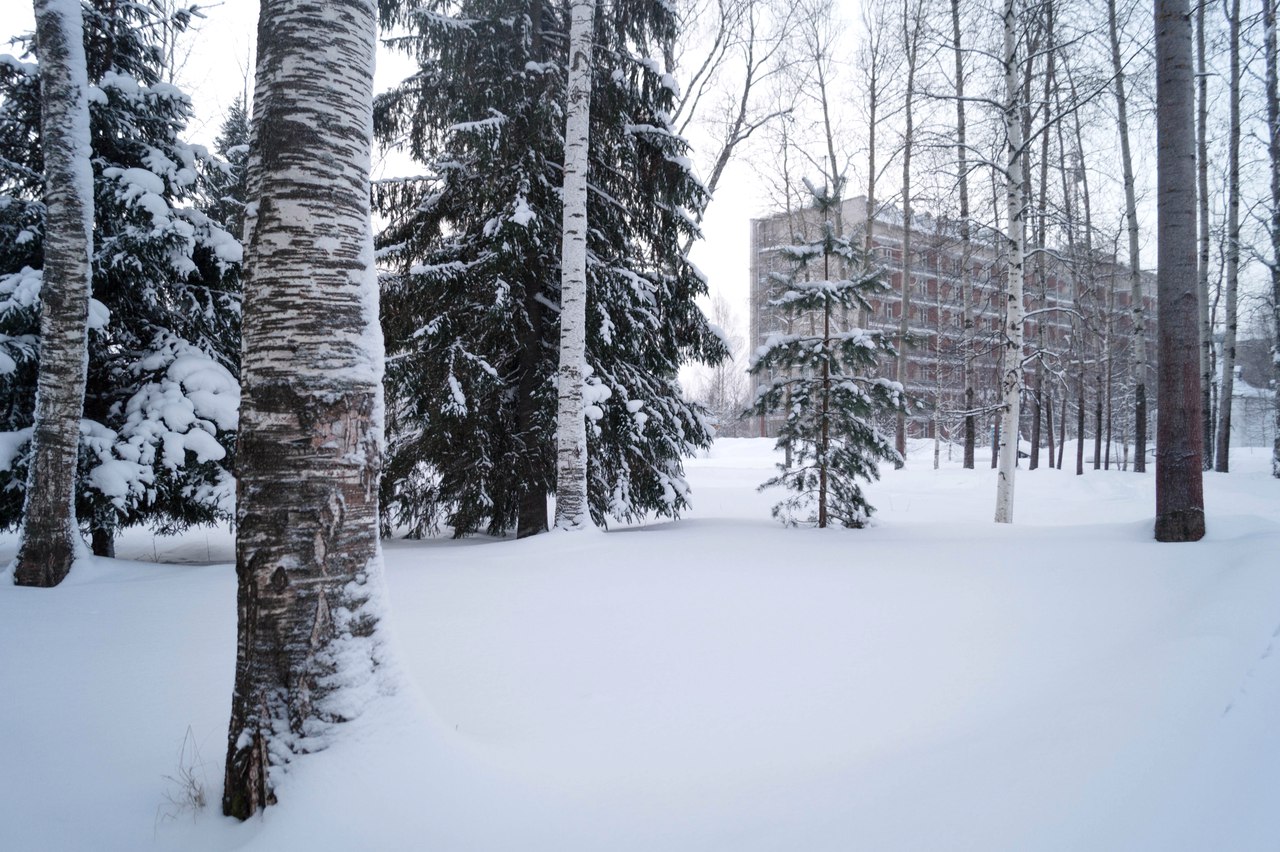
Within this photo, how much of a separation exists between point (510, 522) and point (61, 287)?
5.15 meters

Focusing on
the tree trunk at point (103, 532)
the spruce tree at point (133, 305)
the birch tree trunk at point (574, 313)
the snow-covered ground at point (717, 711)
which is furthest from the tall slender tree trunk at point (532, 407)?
the tree trunk at point (103, 532)

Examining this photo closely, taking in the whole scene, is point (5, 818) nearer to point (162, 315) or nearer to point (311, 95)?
point (311, 95)

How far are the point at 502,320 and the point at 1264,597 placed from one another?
21.6 ft

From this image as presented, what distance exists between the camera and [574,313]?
21.5ft

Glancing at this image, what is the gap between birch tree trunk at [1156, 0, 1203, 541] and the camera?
5387 mm

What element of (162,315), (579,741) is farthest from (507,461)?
(579,741)

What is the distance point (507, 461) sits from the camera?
7.66 metres

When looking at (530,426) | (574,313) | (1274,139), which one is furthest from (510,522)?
(1274,139)

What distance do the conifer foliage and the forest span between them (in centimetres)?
6

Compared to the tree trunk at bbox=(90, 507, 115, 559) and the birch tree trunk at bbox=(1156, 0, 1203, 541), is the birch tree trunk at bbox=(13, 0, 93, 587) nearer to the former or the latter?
the tree trunk at bbox=(90, 507, 115, 559)

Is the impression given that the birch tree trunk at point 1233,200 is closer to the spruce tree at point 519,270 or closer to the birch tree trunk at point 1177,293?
the birch tree trunk at point 1177,293

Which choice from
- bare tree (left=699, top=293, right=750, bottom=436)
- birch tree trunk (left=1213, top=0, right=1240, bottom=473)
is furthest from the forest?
bare tree (left=699, top=293, right=750, bottom=436)

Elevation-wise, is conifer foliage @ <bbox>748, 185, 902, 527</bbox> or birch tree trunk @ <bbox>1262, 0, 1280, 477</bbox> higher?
birch tree trunk @ <bbox>1262, 0, 1280, 477</bbox>

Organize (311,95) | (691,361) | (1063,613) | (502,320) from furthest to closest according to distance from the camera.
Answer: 1. (691,361)
2. (502,320)
3. (1063,613)
4. (311,95)
